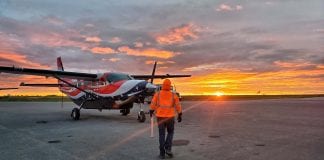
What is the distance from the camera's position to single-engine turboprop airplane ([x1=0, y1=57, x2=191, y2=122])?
56.7 feet

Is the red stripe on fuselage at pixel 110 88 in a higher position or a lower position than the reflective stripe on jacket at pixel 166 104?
higher

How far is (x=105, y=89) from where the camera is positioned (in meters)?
18.9

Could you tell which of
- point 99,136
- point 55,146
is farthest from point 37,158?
point 99,136

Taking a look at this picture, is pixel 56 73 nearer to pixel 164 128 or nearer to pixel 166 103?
pixel 166 103

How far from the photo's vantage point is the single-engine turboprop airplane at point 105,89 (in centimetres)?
1730

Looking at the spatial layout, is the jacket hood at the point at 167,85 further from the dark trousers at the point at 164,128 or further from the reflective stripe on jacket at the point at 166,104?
the dark trousers at the point at 164,128

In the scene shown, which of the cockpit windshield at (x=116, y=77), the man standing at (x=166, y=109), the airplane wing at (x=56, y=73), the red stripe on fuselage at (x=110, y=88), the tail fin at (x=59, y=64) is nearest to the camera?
the man standing at (x=166, y=109)

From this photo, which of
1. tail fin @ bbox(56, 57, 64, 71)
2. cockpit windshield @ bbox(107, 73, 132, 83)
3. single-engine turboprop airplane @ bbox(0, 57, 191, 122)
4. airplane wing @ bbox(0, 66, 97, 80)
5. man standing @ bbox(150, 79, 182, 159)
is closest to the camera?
man standing @ bbox(150, 79, 182, 159)

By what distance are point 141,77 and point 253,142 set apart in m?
17.6

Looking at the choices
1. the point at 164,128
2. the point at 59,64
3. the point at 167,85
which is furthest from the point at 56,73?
the point at 164,128

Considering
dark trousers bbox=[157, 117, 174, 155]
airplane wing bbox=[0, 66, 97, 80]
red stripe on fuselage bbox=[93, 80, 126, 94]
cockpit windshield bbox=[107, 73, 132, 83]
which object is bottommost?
dark trousers bbox=[157, 117, 174, 155]

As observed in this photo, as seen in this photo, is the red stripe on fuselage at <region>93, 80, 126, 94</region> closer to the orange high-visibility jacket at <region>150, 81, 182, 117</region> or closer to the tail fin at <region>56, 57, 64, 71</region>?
the orange high-visibility jacket at <region>150, 81, 182, 117</region>

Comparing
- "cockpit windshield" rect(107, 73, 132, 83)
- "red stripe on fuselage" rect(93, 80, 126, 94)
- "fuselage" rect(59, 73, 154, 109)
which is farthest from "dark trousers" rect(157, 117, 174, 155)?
"cockpit windshield" rect(107, 73, 132, 83)

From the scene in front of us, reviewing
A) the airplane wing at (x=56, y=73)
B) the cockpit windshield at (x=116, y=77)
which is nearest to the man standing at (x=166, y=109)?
the cockpit windshield at (x=116, y=77)
